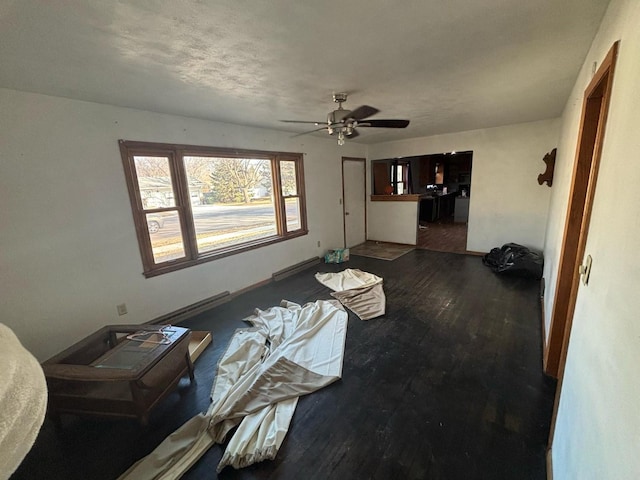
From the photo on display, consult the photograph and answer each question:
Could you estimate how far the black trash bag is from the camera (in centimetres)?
396

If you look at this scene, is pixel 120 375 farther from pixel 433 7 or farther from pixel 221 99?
pixel 433 7

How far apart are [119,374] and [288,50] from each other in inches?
90.6

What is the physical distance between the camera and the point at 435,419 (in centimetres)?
173

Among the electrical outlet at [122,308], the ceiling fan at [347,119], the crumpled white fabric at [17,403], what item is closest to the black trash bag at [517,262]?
the ceiling fan at [347,119]

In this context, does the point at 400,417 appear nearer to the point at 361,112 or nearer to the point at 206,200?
the point at 361,112

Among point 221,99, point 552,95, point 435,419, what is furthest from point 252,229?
point 552,95

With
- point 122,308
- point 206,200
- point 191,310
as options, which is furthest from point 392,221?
point 122,308

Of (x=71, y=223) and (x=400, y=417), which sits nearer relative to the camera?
(x=400, y=417)

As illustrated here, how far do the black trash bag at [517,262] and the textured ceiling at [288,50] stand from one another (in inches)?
93.2

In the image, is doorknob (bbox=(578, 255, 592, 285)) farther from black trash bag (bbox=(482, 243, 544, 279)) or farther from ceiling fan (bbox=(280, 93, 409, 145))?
black trash bag (bbox=(482, 243, 544, 279))

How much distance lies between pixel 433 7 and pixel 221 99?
6.53 ft

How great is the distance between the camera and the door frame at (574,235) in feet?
4.85

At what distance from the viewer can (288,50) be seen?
5.51 feet

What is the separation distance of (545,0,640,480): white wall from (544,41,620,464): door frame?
210 mm
